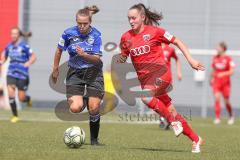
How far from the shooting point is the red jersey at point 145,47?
1025 centimetres

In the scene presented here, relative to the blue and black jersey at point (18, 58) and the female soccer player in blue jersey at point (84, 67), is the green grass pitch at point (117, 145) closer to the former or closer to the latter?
the female soccer player in blue jersey at point (84, 67)

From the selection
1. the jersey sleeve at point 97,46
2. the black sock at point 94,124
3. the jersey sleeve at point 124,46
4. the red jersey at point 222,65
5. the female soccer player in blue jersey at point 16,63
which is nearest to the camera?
the jersey sleeve at point 124,46

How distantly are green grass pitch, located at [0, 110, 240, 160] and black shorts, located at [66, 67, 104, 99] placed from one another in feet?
2.52

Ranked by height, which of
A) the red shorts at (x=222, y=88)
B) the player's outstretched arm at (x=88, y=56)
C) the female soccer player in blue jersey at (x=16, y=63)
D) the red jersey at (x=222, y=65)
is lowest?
the red shorts at (x=222, y=88)

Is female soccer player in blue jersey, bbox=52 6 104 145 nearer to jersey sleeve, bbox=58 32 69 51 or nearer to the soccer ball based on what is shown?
jersey sleeve, bbox=58 32 69 51

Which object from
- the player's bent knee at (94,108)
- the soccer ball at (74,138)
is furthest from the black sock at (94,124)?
the soccer ball at (74,138)

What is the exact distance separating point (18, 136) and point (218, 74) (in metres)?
9.48

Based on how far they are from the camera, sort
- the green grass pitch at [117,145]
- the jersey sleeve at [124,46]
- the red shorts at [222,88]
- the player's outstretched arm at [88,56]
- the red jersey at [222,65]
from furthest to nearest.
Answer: the red shorts at [222,88], the red jersey at [222,65], the jersey sleeve at [124,46], the player's outstretched arm at [88,56], the green grass pitch at [117,145]

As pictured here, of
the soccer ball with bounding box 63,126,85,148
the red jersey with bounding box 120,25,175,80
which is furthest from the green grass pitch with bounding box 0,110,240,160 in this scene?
the red jersey with bounding box 120,25,175,80

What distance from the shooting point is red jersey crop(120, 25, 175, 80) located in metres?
10.2

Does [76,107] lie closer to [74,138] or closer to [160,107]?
[74,138]

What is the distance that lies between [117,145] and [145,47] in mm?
1700

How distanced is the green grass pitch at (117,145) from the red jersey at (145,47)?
45.8 inches

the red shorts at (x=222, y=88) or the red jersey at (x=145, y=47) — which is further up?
the red jersey at (x=145, y=47)
